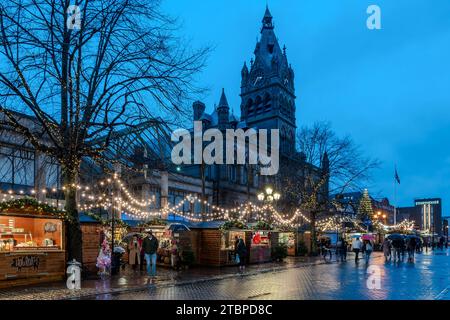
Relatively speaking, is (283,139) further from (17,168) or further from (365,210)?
(17,168)

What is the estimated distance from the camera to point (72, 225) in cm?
1867

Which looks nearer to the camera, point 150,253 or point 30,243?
point 30,243

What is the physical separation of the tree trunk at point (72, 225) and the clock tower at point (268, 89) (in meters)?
70.5

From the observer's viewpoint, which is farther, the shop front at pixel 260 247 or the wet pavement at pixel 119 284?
the shop front at pixel 260 247

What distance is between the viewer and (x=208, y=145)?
169ft

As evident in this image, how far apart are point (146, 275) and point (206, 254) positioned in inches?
247

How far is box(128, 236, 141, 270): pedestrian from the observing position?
24.3 m

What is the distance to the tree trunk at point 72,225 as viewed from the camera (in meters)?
18.4

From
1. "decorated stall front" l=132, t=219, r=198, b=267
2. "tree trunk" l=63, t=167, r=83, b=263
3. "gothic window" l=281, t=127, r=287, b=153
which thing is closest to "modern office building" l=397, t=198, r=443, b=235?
"gothic window" l=281, t=127, r=287, b=153

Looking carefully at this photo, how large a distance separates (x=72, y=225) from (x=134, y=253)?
6.61m

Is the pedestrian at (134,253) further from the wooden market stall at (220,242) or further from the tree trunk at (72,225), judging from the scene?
the tree trunk at (72,225)

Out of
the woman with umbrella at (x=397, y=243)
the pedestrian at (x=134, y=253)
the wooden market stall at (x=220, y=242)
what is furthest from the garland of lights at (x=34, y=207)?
the woman with umbrella at (x=397, y=243)

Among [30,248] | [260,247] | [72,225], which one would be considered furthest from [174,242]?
[30,248]
